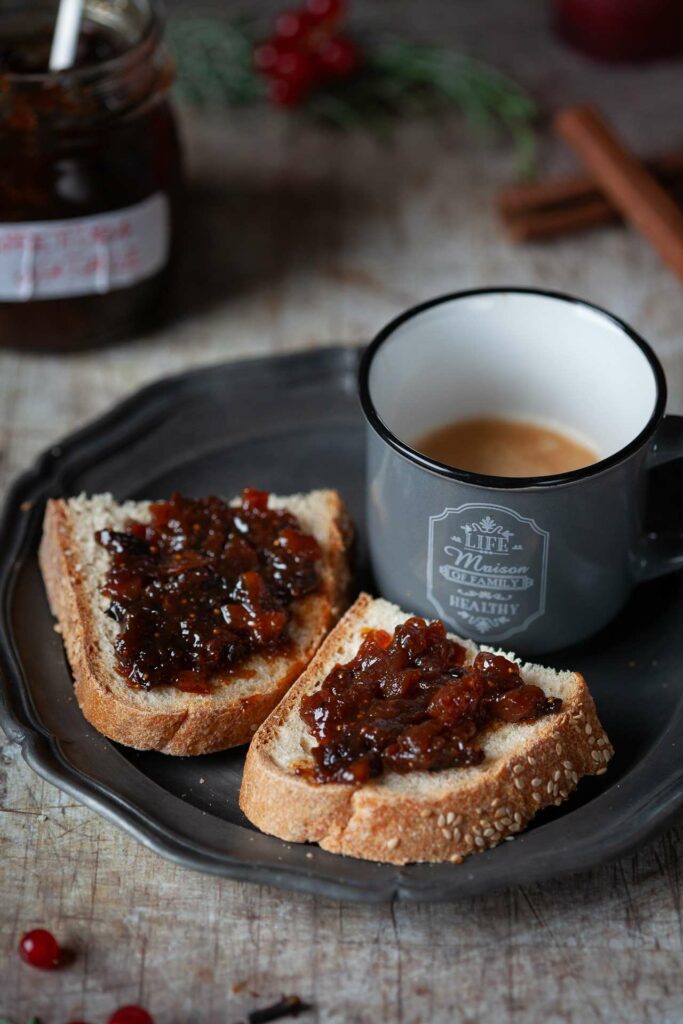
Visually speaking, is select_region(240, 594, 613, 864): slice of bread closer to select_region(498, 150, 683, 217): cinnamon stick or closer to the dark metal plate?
the dark metal plate

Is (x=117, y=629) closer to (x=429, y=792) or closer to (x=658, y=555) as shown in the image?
(x=429, y=792)

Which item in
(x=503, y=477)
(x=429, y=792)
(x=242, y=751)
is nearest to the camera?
(x=429, y=792)

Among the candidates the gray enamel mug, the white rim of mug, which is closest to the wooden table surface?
the gray enamel mug

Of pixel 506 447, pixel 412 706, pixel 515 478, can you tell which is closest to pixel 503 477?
pixel 515 478

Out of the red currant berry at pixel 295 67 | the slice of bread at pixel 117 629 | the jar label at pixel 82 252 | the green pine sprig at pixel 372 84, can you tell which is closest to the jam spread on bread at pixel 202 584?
the slice of bread at pixel 117 629

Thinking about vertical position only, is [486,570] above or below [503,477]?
below

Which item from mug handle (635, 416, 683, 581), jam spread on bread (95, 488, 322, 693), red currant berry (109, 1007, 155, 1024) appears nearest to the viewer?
red currant berry (109, 1007, 155, 1024)

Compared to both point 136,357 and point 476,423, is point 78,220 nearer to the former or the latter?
point 136,357
